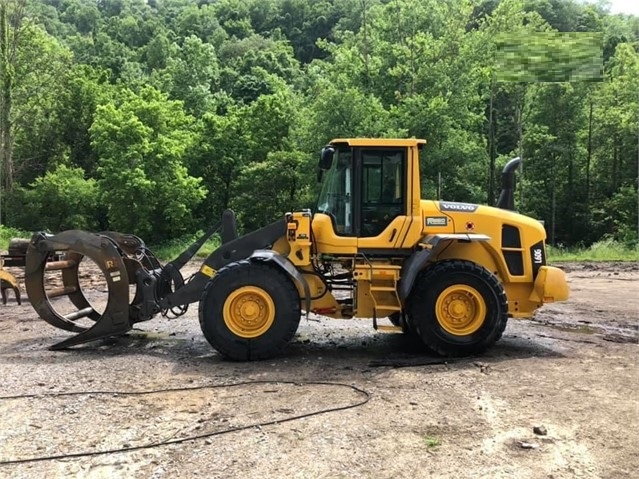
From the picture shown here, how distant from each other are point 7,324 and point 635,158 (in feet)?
110

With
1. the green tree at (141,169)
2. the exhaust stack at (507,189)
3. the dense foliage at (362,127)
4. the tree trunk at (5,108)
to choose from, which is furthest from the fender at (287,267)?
the tree trunk at (5,108)

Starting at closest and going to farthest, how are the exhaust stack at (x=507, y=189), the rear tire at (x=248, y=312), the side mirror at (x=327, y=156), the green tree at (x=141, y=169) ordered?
the rear tire at (x=248, y=312)
the side mirror at (x=327, y=156)
the exhaust stack at (x=507, y=189)
the green tree at (x=141, y=169)

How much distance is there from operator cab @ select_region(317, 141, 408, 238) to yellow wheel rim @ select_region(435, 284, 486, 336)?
108 centimetres

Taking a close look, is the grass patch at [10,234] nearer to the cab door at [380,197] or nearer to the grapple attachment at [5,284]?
the grapple attachment at [5,284]

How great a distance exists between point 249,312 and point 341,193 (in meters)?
1.78

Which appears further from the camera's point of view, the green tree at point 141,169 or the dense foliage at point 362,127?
the green tree at point 141,169

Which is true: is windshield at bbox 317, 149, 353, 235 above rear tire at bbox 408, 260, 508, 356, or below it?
above

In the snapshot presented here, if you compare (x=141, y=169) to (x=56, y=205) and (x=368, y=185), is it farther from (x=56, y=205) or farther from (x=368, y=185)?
(x=368, y=185)

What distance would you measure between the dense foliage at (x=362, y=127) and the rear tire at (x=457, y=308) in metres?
18.6

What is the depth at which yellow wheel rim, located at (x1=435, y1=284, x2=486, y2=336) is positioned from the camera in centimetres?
704

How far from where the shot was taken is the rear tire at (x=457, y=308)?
701 cm

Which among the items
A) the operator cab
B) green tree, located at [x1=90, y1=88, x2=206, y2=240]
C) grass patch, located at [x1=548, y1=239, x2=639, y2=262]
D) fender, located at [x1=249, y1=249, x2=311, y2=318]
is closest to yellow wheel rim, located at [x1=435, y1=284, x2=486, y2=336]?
the operator cab

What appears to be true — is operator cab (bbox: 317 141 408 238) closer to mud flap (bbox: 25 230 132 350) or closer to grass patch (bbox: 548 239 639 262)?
mud flap (bbox: 25 230 132 350)

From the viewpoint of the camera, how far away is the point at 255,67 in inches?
2365
